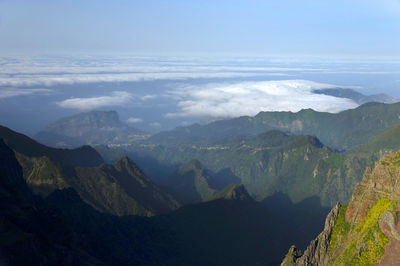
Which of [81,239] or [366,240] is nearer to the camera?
[366,240]

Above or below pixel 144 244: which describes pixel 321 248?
above

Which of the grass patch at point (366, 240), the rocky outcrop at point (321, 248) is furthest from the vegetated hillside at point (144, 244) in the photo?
the grass patch at point (366, 240)

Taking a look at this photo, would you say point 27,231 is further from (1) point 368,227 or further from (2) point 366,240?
(1) point 368,227

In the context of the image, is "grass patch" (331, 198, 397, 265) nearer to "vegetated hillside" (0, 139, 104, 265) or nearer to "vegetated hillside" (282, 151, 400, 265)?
"vegetated hillside" (282, 151, 400, 265)

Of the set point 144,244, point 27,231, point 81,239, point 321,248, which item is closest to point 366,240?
point 321,248

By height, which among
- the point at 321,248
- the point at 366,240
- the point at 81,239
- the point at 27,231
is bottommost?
the point at 81,239

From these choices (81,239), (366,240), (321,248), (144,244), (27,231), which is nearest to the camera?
(366,240)
